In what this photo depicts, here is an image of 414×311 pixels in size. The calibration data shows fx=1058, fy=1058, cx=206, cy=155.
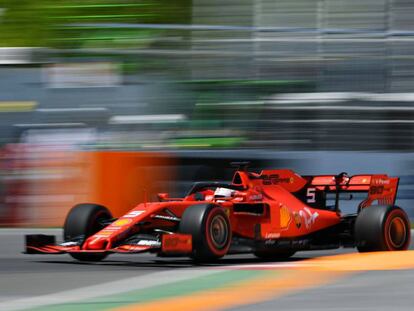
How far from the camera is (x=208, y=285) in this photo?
23.6 ft

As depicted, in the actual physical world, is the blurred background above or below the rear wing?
above

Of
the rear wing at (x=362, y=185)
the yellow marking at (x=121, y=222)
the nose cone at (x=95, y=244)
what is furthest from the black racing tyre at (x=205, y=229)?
the rear wing at (x=362, y=185)

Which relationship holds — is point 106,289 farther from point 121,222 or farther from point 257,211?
point 257,211

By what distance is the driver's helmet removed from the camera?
9.81m

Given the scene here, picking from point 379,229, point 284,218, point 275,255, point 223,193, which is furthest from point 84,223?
point 379,229

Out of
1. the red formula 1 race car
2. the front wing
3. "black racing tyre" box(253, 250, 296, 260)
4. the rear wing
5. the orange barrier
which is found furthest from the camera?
the orange barrier

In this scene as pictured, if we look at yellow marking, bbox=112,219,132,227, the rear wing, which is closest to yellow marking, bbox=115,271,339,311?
yellow marking, bbox=112,219,132,227

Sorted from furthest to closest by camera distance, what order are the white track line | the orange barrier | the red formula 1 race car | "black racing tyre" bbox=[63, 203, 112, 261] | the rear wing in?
the orange barrier → the rear wing → "black racing tyre" bbox=[63, 203, 112, 261] → the red formula 1 race car → the white track line

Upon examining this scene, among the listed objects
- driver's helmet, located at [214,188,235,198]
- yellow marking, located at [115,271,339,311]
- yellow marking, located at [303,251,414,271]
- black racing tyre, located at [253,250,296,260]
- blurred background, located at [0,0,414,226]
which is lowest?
black racing tyre, located at [253,250,296,260]

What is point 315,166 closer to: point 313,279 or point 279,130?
point 279,130

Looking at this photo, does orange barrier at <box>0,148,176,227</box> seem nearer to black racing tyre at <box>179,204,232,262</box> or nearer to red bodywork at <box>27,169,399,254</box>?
red bodywork at <box>27,169,399,254</box>

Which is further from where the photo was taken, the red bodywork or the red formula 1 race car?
the red bodywork

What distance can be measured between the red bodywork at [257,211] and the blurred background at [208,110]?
122 inches

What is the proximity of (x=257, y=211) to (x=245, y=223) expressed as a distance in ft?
0.52
